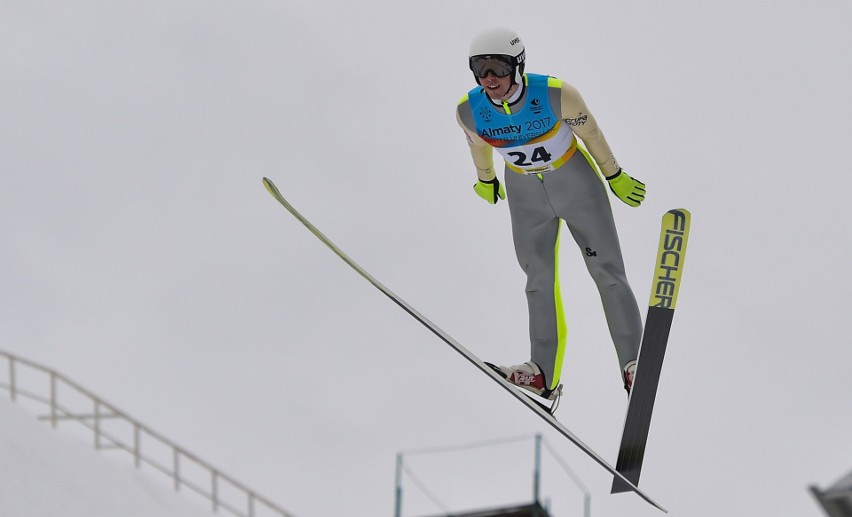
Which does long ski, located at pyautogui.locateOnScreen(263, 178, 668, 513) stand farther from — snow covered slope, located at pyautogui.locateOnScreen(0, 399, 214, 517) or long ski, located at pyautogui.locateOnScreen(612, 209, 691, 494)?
snow covered slope, located at pyautogui.locateOnScreen(0, 399, 214, 517)

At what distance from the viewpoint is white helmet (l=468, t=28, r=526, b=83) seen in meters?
8.30

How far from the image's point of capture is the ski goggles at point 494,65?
327 inches

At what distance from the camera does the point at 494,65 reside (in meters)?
8.32

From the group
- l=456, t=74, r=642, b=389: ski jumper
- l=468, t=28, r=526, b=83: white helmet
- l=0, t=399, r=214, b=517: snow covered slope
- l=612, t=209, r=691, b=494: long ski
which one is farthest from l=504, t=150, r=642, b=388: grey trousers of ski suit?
l=0, t=399, r=214, b=517: snow covered slope

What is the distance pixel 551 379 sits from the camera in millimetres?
9008

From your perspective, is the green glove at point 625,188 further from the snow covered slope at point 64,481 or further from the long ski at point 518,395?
the snow covered slope at point 64,481

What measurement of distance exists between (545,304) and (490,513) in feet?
18.2

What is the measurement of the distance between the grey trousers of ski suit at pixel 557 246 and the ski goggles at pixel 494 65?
73 cm

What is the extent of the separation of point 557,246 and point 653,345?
2.71 feet

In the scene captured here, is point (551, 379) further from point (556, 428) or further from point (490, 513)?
point (490, 513)

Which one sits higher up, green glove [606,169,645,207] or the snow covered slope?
green glove [606,169,645,207]

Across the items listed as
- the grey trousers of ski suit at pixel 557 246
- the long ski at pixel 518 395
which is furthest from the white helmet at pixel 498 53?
the long ski at pixel 518 395

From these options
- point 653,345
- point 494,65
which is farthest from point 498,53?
point 653,345

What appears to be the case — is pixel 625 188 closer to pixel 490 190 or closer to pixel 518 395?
pixel 490 190
